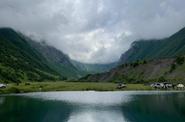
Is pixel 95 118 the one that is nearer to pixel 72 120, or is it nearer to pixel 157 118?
pixel 72 120

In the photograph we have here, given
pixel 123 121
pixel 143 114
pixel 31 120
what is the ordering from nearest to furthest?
pixel 123 121 → pixel 31 120 → pixel 143 114

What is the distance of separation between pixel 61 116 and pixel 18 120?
47.2 ft

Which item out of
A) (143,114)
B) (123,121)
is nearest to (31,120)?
(123,121)

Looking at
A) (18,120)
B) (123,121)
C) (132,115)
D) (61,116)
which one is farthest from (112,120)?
(18,120)

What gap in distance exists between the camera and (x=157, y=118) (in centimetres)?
9469

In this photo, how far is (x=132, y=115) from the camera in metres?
103

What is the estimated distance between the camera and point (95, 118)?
98.1 m

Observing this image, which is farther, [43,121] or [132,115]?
[132,115]

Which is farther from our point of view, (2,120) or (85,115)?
(85,115)

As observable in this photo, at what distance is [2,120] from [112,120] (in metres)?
31.8

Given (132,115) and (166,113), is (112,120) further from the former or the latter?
(166,113)

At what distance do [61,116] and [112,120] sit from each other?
19.3m

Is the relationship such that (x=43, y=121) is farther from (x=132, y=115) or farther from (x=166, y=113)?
(x=166, y=113)

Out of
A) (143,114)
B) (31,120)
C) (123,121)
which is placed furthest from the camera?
(143,114)
